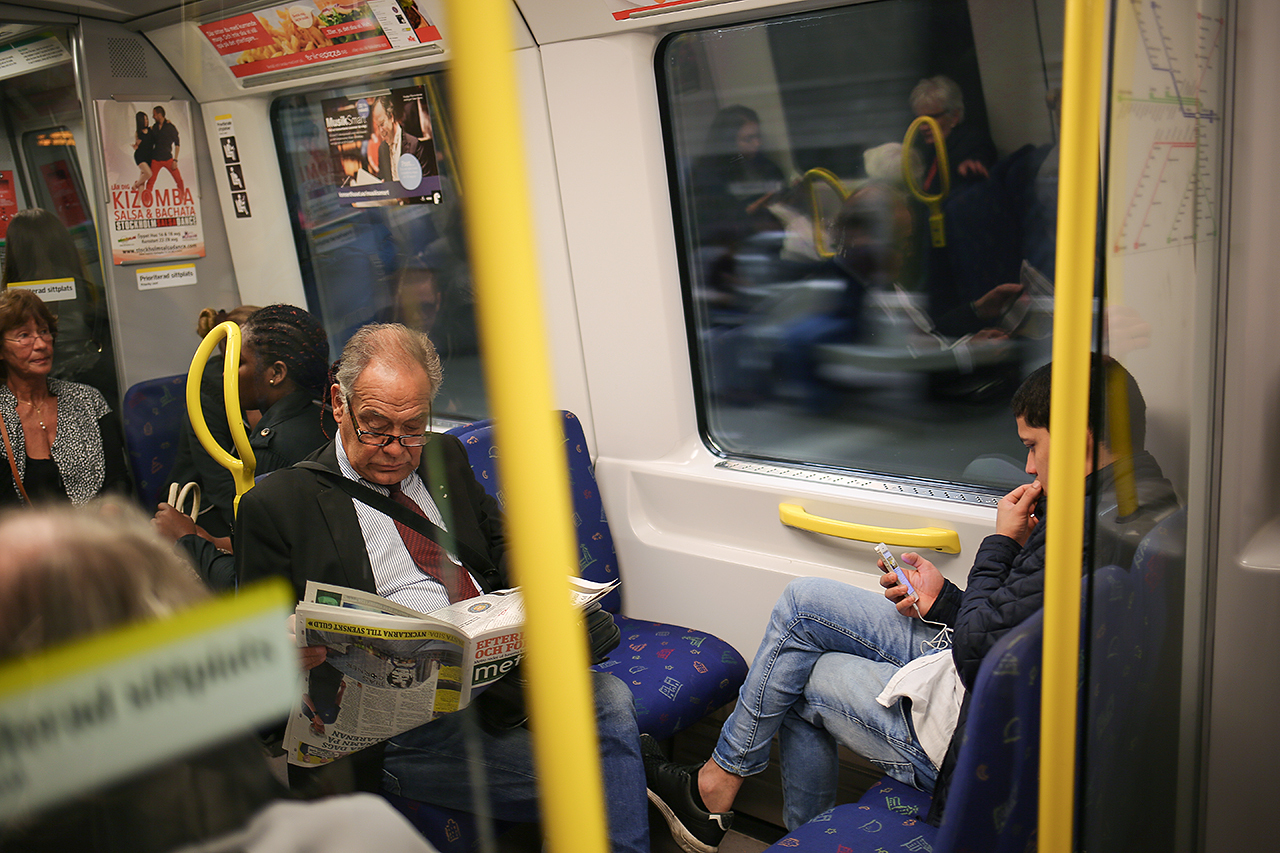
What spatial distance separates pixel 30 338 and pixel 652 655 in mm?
2175

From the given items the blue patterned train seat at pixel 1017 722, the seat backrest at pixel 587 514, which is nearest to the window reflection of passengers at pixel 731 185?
the seat backrest at pixel 587 514

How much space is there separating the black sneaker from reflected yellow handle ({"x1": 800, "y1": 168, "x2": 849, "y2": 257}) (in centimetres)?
147

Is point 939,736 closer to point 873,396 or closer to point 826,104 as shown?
point 873,396

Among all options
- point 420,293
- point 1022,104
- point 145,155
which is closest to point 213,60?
point 145,155

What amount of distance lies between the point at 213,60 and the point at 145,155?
0.31ft

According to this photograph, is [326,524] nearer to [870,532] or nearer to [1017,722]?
[1017,722]

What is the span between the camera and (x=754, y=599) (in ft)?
9.15

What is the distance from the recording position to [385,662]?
772 mm

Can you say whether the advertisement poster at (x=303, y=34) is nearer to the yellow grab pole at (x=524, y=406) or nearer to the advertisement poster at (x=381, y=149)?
the advertisement poster at (x=381, y=149)

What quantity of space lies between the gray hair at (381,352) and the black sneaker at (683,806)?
1.77 m

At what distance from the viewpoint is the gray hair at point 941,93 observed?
231 centimetres

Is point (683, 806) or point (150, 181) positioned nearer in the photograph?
point (150, 181)

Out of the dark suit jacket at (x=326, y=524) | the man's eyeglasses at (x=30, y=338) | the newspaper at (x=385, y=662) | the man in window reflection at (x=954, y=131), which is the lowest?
the newspaper at (x=385, y=662)

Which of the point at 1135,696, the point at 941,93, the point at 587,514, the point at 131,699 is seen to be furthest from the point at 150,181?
the point at 587,514
